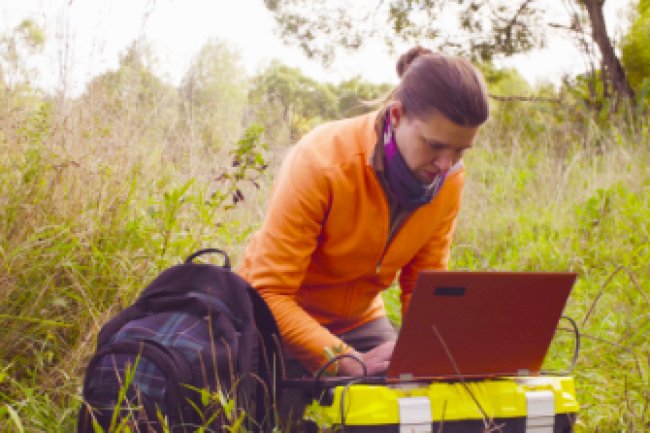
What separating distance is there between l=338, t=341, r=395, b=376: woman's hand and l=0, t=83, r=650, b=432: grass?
60 cm

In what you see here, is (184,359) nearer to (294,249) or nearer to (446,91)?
(294,249)

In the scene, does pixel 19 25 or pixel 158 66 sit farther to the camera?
pixel 158 66

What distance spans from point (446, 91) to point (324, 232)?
60 cm

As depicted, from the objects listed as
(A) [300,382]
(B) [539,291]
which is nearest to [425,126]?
(B) [539,291]

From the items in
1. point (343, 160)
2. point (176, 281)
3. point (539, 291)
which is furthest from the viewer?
point (343, 160)

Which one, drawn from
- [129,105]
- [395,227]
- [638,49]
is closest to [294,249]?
[395,227]

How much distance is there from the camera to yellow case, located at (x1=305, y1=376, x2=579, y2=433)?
1601mm

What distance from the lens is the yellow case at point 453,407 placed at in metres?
1.60

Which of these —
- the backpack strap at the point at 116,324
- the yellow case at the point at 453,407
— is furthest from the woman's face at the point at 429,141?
the backpack strap at the point at 116,324

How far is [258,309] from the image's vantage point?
2.02 meters

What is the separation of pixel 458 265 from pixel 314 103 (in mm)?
4748

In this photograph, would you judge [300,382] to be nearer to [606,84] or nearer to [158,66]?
[158,66]

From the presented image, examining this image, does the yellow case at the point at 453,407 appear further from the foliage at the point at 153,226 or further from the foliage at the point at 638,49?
the foliage at the point at 638,49

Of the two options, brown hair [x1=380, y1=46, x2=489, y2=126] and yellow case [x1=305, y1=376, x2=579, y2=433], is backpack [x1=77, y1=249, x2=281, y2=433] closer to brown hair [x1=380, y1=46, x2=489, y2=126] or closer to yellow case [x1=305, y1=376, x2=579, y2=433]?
yellow case [x1=305, y1=376, x2=579, y2=433]
